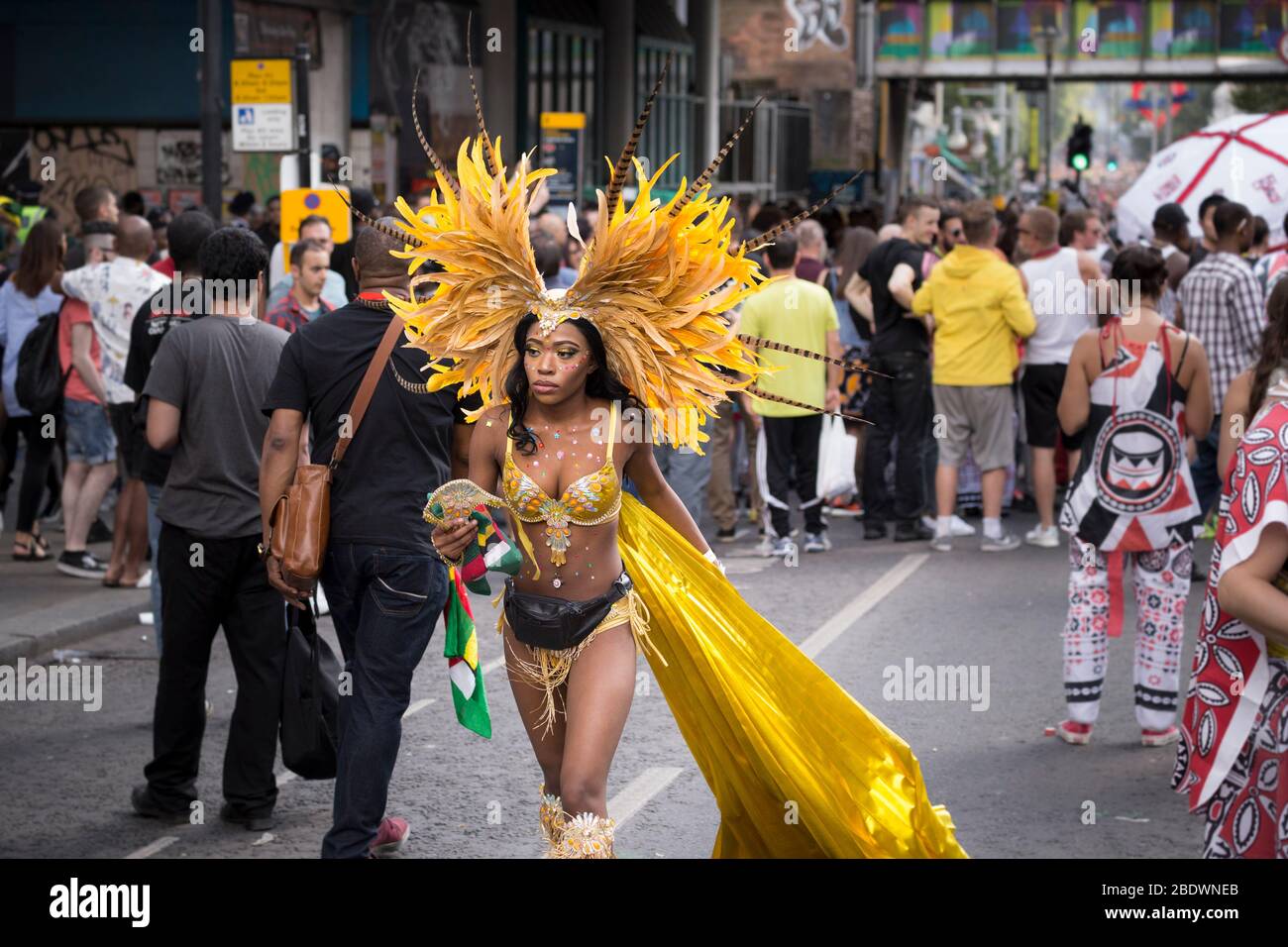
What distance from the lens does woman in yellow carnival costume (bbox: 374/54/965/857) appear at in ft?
16.5

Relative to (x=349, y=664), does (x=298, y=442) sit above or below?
above

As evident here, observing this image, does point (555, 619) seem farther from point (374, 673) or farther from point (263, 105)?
point (263, 105)

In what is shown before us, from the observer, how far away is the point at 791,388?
39.2 ft

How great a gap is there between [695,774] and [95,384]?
17.0 ft

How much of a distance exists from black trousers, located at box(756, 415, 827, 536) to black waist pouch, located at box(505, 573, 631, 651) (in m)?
7.04

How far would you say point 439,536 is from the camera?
16.2ft

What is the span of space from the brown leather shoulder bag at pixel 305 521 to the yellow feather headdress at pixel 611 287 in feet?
1.62

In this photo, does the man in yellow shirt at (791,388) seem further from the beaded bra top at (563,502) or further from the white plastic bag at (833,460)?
the beaded bra top at (563,502)

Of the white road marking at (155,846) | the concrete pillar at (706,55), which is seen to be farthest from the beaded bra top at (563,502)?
the concrete pillar at (706,55)

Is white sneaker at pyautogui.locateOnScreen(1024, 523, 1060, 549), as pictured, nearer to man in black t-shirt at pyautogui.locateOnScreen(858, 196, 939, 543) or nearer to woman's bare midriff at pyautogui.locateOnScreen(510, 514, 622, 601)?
man in black t-shirt at pyautogui.locateOnScreen(858, 196, 939, 543)

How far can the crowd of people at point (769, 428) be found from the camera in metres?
5.77
